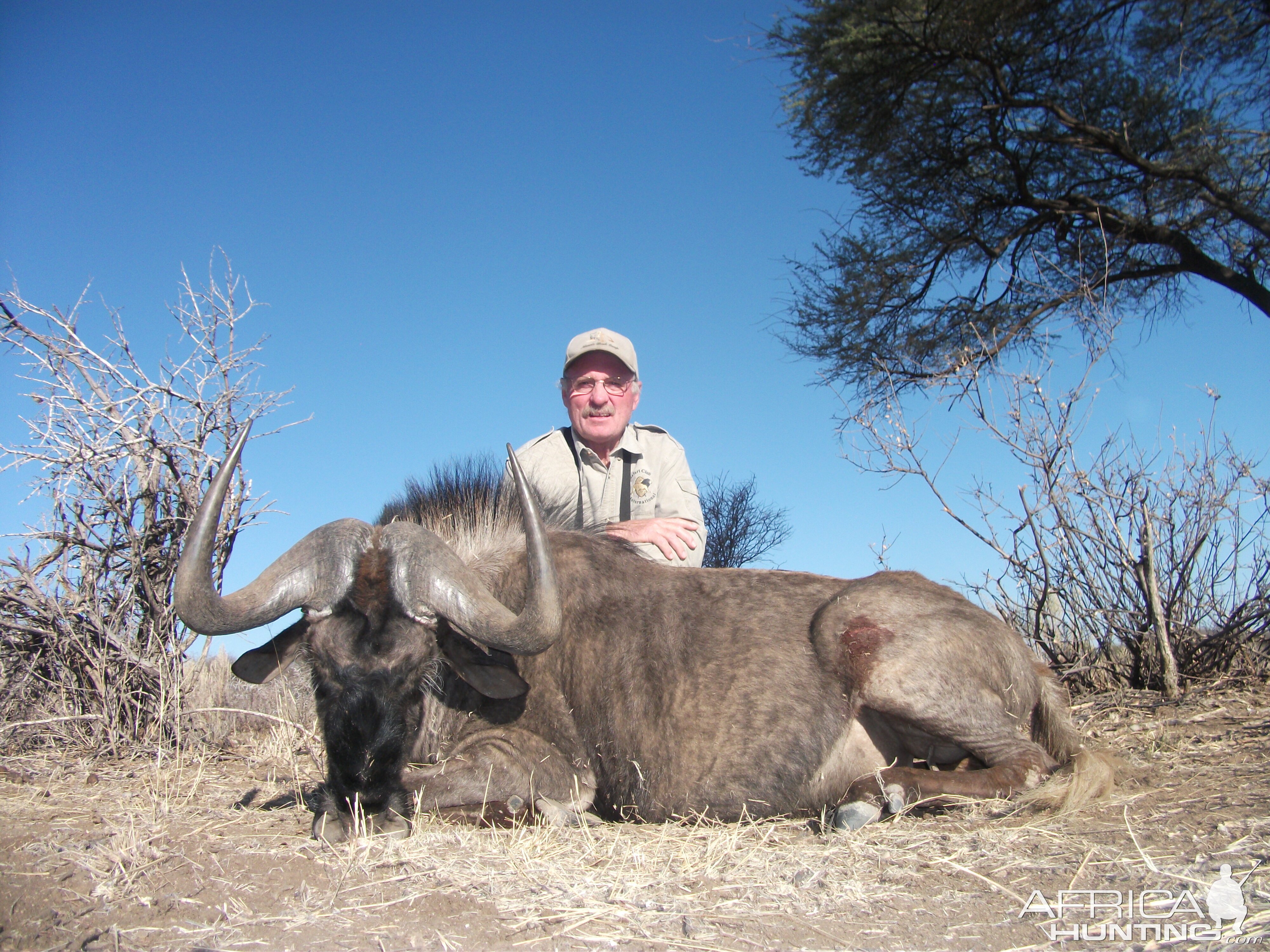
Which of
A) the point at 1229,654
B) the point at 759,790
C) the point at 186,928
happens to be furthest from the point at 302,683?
the point at 1229,654

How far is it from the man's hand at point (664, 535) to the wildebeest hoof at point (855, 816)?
1.89 meters

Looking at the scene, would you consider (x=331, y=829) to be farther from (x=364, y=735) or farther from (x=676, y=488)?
A: (x=676, y=488)

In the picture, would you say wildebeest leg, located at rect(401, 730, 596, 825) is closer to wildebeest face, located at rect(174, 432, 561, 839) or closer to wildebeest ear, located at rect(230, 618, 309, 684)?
wildebeest face, located at rect(174, 432, 561, 839)

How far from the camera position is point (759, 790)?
399cm

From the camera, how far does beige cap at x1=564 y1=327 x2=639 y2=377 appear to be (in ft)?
20.4

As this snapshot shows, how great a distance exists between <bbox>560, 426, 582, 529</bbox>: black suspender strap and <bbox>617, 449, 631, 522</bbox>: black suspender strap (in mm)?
302

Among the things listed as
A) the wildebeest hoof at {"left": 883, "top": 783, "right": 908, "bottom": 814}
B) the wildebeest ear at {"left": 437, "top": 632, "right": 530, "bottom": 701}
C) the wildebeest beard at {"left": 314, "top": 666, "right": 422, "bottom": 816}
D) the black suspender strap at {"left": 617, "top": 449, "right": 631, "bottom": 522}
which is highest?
the black suspender strap at {"left": 617, "top": 449, "right": 631, "bottom": 522}

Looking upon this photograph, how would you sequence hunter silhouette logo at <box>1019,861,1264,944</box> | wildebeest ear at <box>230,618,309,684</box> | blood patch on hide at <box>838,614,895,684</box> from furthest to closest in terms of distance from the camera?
blood patch on hide at <box>838,614,895,684</box>
wildebeest ear at <box>230,618,309,684</box>
hunter silhouette logo at <box>1019,861,1264,944</box>

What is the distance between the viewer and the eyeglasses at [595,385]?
6.23m

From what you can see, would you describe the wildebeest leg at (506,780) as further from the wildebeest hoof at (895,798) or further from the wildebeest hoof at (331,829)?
the wildebeest hoof at (895,798)

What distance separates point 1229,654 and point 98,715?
734 cm

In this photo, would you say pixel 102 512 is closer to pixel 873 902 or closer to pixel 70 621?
pixel 70 621

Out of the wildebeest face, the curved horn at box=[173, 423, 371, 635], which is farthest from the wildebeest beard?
the curved horn at box=[173, 423, 371, 635]

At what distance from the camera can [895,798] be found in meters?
3.81
